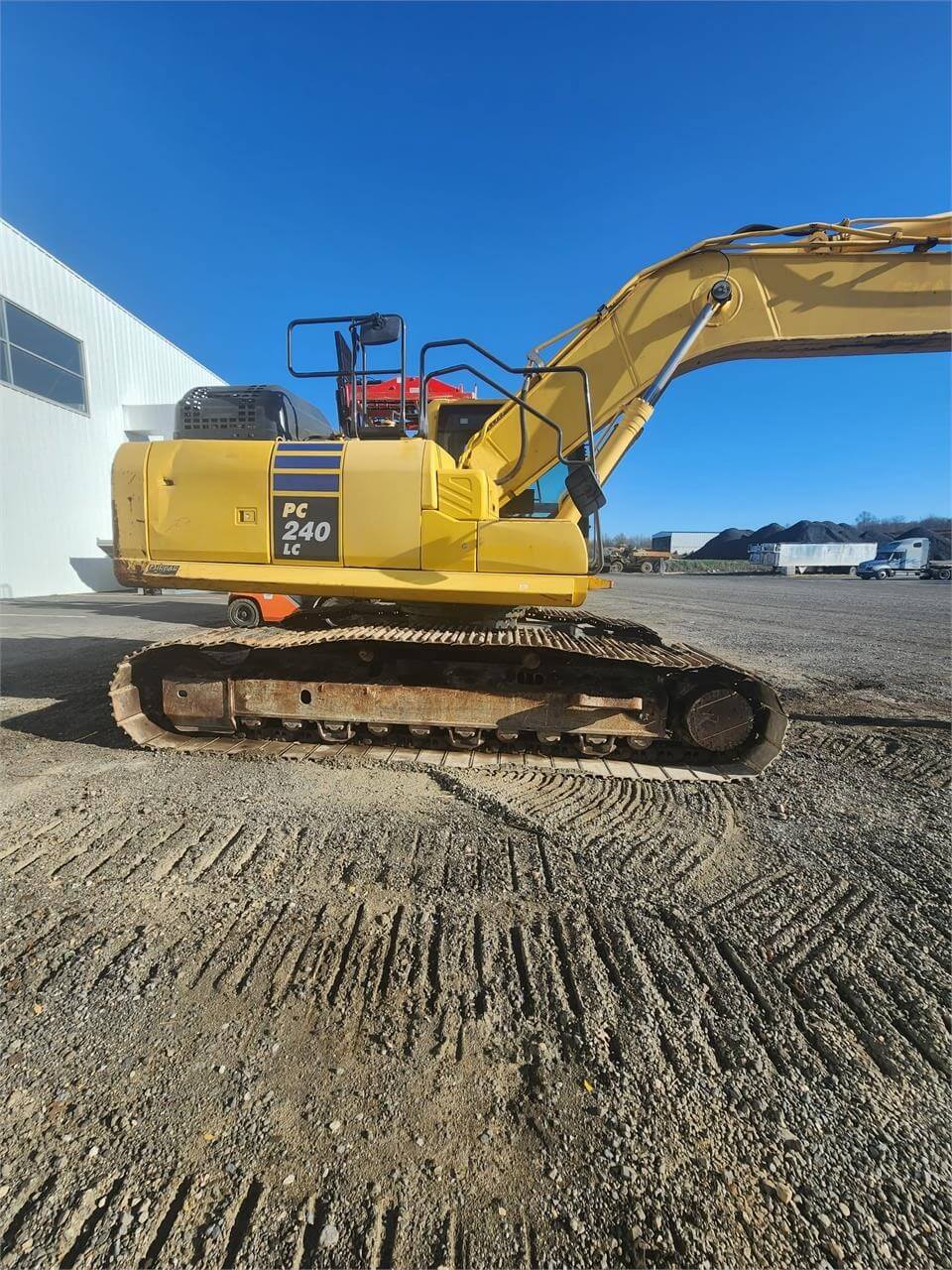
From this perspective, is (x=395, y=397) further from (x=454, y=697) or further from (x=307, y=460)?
(x=454, y=697)

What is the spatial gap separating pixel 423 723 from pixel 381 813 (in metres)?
Answer: 1.03

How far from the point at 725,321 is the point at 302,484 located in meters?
3.35

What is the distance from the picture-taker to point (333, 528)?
4.01m

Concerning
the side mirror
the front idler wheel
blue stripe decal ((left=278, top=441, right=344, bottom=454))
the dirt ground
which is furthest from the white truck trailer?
blue stripe decal ((left=278, top=441, right=344, bottom=454))

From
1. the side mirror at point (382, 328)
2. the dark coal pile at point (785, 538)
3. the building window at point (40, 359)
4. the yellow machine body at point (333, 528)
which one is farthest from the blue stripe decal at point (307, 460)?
the dark coal pile at point (785, 538)

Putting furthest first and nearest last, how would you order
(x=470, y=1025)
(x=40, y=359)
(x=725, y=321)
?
(x=40, y=359), (x=725, y=321), (x=470, y=1025)

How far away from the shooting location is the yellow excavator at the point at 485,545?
3.92m

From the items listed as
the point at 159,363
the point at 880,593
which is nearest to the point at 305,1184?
the point at 159,363

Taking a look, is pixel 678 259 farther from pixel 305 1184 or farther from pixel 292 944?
pixel 305 1184

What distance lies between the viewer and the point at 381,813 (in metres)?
3.18

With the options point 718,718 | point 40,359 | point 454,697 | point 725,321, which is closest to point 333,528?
point 454,697

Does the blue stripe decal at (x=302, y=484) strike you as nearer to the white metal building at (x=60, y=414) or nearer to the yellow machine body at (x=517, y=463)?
the yellow machine body at (x=517, y=463)

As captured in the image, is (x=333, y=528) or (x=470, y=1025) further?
(x=333, y=528)

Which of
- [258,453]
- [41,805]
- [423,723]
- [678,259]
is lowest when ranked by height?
[41,805]
